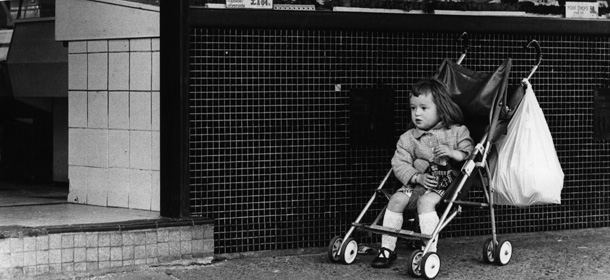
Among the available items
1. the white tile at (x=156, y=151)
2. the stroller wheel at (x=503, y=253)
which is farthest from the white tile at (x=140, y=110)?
the stroller wheel at (x=503, y=253)

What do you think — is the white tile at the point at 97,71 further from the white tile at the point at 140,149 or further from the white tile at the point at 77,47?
the white tile at the point at 140,149

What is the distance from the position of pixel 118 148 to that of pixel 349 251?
200 cm

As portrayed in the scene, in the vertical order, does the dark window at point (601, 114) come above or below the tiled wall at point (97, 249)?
above

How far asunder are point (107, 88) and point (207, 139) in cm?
110

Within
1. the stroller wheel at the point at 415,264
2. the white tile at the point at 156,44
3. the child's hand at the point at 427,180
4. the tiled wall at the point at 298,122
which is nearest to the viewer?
the stroller wheel at the point at 415,264

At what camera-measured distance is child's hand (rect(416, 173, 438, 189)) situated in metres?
7.14

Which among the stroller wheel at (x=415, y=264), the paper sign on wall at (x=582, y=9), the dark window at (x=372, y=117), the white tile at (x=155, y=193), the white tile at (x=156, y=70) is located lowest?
the stroller wheel at (x=415, y=264)

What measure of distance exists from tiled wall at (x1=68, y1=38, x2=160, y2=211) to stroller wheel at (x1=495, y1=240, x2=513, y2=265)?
8.15 ft

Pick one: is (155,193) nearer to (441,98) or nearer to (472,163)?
(441,98)

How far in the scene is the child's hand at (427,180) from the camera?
7.14 m

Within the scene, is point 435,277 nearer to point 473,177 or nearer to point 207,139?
point 473,177

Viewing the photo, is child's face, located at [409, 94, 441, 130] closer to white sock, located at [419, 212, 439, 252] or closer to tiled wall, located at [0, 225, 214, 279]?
white sock, located at [419, 212, 439, 252]

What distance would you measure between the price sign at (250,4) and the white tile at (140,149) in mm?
1125

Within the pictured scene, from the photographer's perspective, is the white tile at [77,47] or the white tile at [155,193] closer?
the white tile at [155,193]
